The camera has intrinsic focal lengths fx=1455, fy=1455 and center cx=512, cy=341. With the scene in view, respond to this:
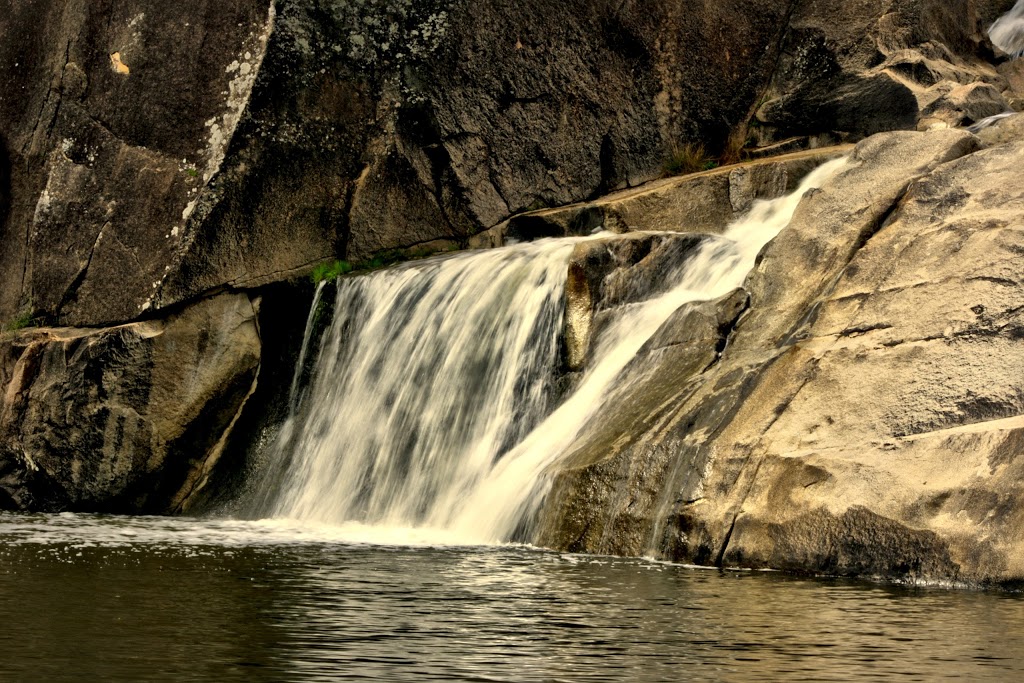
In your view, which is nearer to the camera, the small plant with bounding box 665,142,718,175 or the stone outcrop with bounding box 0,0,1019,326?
the stone outcrop with bounding box 0,0,1019,326

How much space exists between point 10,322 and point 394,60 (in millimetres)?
4578

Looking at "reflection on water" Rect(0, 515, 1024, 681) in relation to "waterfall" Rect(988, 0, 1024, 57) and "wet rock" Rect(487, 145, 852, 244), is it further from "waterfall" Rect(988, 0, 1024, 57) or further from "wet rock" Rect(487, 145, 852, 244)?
"waterfall" Rect(988, 0, 1024, 57)

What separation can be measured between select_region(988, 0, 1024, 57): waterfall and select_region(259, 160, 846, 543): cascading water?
641cm

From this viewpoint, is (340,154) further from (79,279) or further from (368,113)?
(79,279)

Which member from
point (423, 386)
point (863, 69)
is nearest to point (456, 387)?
point (423, 386)

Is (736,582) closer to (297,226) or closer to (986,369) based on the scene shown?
(986,369)

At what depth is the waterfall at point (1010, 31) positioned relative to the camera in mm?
17203

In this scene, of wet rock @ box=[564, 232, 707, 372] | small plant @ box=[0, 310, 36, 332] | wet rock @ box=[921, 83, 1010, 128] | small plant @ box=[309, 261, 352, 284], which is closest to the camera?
wet rock @ box=[564, 232, 707, 372]

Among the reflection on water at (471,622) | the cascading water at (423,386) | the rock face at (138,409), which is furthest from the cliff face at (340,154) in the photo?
the reflection on water at (471,622)

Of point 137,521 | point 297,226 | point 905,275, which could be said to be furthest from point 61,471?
point 905,275

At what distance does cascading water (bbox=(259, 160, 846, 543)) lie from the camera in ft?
32.7

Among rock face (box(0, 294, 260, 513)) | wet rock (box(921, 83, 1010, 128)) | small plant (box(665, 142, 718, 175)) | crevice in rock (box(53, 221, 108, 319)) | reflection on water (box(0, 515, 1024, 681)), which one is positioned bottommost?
reflection on water (box(0, 515, 1024, 681))

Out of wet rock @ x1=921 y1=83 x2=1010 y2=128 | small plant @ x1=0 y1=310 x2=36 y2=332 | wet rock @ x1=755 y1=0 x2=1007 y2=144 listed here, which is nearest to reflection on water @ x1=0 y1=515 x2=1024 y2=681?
small plant @ x1=0 y1=310 x2=36 y2=332

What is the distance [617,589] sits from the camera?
643cm
